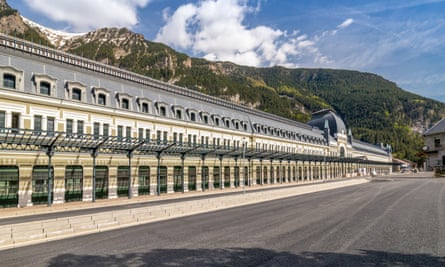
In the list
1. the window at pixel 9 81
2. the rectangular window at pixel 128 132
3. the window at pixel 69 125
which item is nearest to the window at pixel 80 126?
the window at pixel 69 125

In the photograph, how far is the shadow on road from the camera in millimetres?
10961

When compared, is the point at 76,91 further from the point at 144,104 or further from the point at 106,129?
the point at 144,104

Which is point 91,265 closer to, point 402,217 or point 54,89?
point 402,217

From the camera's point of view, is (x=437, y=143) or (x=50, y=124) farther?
(x=437, y=143)

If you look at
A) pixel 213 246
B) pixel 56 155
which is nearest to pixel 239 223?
pixel 213 246

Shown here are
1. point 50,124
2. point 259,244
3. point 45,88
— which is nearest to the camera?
point 259,244

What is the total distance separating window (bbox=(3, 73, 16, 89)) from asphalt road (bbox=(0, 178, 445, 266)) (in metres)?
21.3

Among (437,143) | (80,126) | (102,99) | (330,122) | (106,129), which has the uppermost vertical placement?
(330,122)

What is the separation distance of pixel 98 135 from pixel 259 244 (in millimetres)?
21237

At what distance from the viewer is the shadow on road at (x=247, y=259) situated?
1096cm

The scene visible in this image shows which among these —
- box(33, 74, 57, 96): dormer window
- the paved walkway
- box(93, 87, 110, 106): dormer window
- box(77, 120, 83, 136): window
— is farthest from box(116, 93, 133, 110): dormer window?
the paved walkway

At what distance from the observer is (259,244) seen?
13.9m

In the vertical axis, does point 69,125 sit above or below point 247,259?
above

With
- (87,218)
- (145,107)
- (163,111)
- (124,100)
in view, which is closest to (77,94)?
(124,100)
